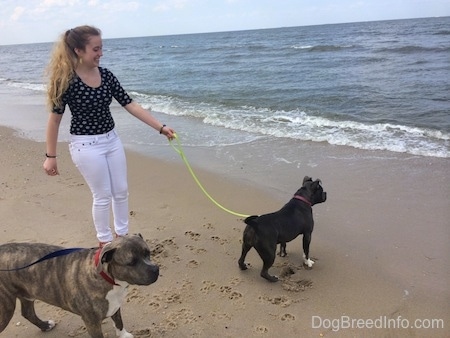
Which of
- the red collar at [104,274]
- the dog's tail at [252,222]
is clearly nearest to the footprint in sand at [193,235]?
the dog's tail at [252,222]

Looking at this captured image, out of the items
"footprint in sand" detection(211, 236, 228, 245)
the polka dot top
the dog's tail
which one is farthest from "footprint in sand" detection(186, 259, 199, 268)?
the polka dot top

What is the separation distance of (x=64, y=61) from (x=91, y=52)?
225 mm

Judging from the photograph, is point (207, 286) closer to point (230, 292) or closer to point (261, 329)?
point (230, 292)

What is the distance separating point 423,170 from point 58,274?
5.83 meters

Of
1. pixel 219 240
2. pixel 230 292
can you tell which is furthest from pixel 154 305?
pixel 219 240

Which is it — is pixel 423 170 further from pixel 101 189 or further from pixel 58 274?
pixel 58 274

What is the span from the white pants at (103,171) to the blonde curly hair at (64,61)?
0.42 m

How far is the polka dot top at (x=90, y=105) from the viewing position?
10.8ft

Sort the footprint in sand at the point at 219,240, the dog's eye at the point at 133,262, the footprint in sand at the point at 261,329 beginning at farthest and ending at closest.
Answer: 1. the footprint in sand at the point at 219,240
2. the footprint in sand at the point at 261,329
3. the dog's eye at the point at 133,262

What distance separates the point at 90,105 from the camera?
3.38 metres

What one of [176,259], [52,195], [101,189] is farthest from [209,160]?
[101,189]

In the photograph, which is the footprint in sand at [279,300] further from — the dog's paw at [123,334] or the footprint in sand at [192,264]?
the dog's paw at [123,334]

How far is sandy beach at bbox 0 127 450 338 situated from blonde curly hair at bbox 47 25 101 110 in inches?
77.4

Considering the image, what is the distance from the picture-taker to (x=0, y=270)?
9.46 feet
